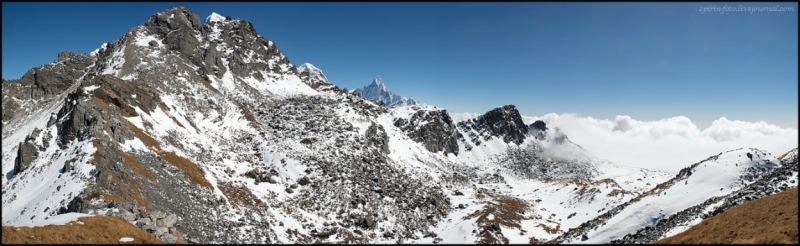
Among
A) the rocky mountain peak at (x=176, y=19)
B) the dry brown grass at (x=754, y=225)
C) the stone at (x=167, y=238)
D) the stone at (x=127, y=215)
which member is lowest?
the stone at (x=167, y=238)

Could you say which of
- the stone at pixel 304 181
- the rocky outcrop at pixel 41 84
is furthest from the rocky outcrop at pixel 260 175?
the rocky outcrop at pixel 41 84

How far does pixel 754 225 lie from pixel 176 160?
77087mm

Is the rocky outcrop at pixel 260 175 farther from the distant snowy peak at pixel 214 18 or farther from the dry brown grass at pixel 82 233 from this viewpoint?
the distant snowy peak at pixel 214 18

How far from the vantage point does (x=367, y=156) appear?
323 ft

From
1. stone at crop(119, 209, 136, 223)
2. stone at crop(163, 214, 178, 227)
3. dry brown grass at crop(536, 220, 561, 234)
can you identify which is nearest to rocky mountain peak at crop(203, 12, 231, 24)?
stone at crop(163, 214, 178, 227)

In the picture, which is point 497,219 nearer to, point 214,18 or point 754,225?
point 754,225

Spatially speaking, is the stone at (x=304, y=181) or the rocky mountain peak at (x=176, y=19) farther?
the rocky mountain peak at (x=176, y=19)

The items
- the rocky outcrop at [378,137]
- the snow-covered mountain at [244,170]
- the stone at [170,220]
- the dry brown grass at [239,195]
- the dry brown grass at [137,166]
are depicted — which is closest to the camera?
the stone at [170,220]

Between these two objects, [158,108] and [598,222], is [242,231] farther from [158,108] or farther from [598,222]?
[598,222]

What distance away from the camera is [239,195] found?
6462cm

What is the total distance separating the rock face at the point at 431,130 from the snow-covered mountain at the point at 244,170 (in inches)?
739

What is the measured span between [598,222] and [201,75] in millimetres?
116829

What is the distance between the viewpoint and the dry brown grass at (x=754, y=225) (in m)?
28.3

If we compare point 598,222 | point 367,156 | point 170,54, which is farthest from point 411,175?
point 170,54
